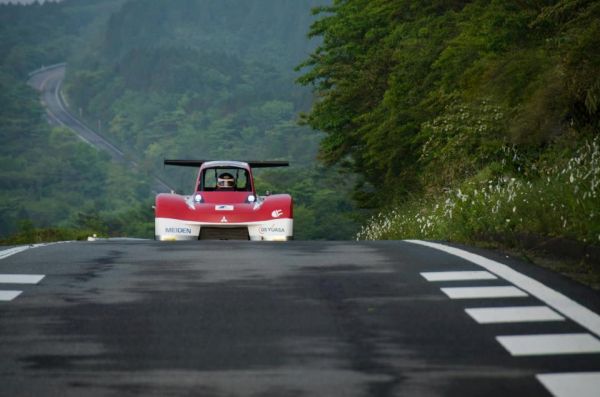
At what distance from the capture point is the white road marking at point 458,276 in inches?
416

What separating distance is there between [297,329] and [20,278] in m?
3.77

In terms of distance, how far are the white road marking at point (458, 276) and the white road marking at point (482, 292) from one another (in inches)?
25.7

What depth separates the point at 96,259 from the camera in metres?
12.9

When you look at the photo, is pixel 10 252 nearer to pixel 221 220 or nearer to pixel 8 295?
pixel 8 295

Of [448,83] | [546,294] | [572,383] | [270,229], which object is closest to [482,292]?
[546,294]

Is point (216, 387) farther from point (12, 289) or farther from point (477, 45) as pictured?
point (477, 45)

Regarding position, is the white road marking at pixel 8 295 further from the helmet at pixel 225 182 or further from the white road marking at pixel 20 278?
the helmet at pixel 225 182

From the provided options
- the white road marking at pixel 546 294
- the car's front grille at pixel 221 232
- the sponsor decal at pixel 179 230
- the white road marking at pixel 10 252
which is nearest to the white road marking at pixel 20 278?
the white road marking at pixel 10 252

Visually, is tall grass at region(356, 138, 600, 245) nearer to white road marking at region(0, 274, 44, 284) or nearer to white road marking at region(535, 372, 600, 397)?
white road marking at region(0, 274, 44, 284)

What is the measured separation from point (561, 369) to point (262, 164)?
61.2 ft

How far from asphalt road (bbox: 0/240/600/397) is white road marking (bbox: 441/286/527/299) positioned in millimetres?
23

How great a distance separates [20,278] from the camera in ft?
36.0

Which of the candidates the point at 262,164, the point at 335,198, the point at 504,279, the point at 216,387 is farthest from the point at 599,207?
the point at 335,198

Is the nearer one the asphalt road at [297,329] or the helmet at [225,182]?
the asphalt road at [297,329]
